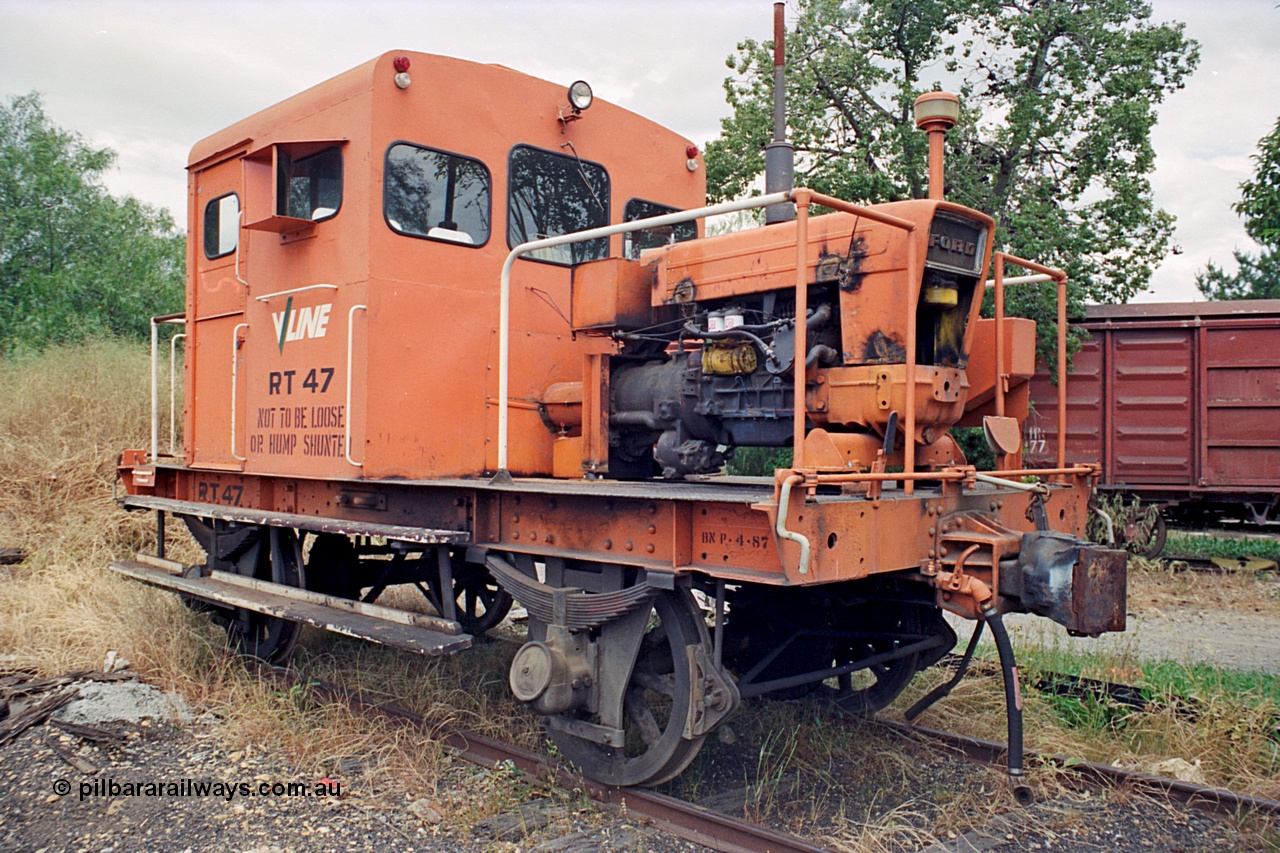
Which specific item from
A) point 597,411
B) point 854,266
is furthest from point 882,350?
point 597,411

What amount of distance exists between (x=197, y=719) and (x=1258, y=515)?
436 inches

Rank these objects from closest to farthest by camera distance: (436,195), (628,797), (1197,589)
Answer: (628,797) < (436,195) < (1197,589)

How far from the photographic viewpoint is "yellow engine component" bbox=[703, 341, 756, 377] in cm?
439

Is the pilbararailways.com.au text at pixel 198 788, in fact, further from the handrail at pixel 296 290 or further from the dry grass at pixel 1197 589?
the dry grass at pixel 1197 589

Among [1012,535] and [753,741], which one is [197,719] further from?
[1012,535]

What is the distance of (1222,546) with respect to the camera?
1213cm

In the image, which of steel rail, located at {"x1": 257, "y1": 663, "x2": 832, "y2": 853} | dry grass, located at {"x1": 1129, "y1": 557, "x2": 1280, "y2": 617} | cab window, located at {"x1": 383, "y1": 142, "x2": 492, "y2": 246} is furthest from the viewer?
dry grass, located at {"x1": 1129, "y1": 557, "x2": 1280, "y2": 617}

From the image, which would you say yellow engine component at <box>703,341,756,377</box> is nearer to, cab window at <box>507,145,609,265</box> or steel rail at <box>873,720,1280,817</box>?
cab window at <box>507,145,609,265</box>

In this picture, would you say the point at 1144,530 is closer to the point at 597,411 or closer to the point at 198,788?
the point at 597,411

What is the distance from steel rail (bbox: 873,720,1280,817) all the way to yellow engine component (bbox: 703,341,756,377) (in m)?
2.16

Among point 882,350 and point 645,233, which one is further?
point 645,233

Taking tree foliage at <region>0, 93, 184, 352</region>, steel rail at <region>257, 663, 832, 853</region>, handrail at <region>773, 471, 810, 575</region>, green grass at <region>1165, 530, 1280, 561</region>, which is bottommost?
steel rail at <region>257, 663, 832, 853</region>

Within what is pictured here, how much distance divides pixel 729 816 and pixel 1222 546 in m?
10.7

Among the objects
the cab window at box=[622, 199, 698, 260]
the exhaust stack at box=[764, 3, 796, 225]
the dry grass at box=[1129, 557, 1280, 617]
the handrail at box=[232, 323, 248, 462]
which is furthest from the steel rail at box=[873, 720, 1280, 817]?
the dry grass at box=[1129, 557, 1280, 617]
